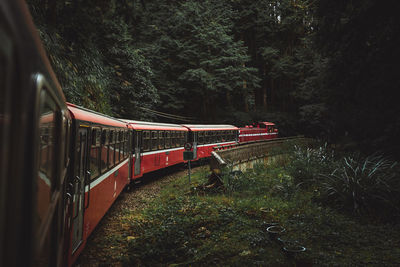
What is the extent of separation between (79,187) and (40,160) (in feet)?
9.73

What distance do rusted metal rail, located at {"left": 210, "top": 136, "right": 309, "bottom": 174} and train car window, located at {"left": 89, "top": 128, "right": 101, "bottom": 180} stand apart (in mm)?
4862

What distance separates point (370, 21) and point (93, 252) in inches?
363

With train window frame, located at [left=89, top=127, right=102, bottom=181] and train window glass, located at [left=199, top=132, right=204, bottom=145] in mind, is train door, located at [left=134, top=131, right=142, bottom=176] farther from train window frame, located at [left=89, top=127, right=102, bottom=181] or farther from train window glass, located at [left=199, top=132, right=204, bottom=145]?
train window glass, located at [left=199, top=132, right=204, bottom=145]

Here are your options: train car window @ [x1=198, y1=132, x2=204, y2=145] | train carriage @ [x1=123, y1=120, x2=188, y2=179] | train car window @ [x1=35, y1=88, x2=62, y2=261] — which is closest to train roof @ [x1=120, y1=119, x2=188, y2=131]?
train carriage @ [x1=123, y1=120, x2=188, y2=179]

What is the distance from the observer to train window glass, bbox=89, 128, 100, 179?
16.8 ft

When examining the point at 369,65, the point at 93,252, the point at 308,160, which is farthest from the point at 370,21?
the point at 93,252

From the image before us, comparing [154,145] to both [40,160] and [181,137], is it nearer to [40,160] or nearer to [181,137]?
[181,137]

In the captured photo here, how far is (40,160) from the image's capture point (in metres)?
1.64

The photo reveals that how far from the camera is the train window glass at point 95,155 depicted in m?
5.11

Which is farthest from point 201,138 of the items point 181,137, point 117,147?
point 117,147

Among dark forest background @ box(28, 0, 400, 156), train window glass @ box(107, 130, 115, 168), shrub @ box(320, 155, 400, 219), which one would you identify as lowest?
shrub @ box(320, 155, 400, 219)

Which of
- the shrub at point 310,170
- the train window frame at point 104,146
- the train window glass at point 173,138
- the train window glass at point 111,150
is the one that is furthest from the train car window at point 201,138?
the train window frame at point 104,146

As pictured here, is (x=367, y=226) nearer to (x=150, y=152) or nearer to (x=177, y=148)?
(x=150, y=152)

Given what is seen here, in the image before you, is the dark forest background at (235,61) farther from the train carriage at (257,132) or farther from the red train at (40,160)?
the train carriage at (257,132)
